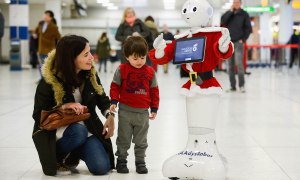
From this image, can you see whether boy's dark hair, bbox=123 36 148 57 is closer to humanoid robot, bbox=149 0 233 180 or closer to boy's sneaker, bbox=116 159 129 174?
humanoid robot, bbox=149 0 233 180

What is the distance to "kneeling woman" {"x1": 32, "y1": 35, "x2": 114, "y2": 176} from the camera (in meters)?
3.74

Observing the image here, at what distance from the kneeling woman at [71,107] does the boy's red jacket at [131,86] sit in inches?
6.2

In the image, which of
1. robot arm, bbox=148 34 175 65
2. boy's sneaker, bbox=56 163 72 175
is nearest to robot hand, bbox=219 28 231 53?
robot arm, bbox=148 34 175 65

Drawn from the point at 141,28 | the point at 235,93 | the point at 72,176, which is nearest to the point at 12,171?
the point at 72,176

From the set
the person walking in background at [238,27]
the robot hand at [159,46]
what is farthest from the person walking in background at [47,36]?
the robot hand at [159,46]

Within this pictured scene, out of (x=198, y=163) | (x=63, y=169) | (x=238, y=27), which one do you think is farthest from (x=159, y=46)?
(x=238, y=27)

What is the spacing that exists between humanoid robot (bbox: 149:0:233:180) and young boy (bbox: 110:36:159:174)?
0.19 meters

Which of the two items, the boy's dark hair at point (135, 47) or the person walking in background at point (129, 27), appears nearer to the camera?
the boy's dark hair at point (135, 47)

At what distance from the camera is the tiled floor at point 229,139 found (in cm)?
391

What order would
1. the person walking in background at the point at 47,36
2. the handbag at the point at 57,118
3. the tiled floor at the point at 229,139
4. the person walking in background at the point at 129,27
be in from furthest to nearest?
the person walking in background at the point at 47,36 → the person walking in background at the point at 129,27 → the tiled floor at the point at 229,139 → the handbag at the point at 57,118

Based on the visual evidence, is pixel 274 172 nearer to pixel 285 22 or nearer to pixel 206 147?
pixel 206 147

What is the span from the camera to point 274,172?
3889 millimetres

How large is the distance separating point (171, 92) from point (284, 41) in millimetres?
19375

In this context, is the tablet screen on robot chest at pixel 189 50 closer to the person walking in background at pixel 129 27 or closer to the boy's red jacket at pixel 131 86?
the boy's red jacket at pixel 131 86
